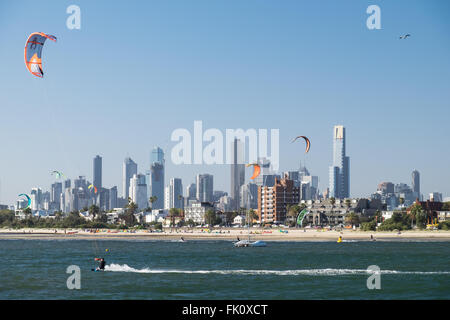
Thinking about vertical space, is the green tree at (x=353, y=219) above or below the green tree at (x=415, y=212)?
below

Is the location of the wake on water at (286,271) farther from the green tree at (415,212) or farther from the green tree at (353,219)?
the green tree at (353,219)

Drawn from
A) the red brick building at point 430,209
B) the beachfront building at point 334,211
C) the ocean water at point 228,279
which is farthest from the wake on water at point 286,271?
the beachfront building at point 334,211

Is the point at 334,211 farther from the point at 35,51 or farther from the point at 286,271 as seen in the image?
the point at 35,51

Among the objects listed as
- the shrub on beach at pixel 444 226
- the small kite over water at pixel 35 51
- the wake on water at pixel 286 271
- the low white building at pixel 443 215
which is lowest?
the shrub on beach at pixel 444 226

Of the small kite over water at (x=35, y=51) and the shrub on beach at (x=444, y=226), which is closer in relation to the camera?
the small kite over water at (x=35, y=51)

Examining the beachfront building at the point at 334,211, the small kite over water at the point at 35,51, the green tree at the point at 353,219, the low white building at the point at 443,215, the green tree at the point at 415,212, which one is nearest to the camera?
the small kite over water at the point at 35,51

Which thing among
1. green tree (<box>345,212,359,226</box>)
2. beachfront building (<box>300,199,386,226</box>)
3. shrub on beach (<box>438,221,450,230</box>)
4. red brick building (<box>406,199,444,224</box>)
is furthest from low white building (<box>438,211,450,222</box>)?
beachfront building (<box>300,199,386,226</box>)

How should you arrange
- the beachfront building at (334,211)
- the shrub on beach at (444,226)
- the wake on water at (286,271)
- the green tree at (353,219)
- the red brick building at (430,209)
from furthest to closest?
the beachfront building at (334,211)
the green tree at (353,219)
the red brick building at (430,209)
the shrub on beach at (444,226)
the wake on water at (286,271)
